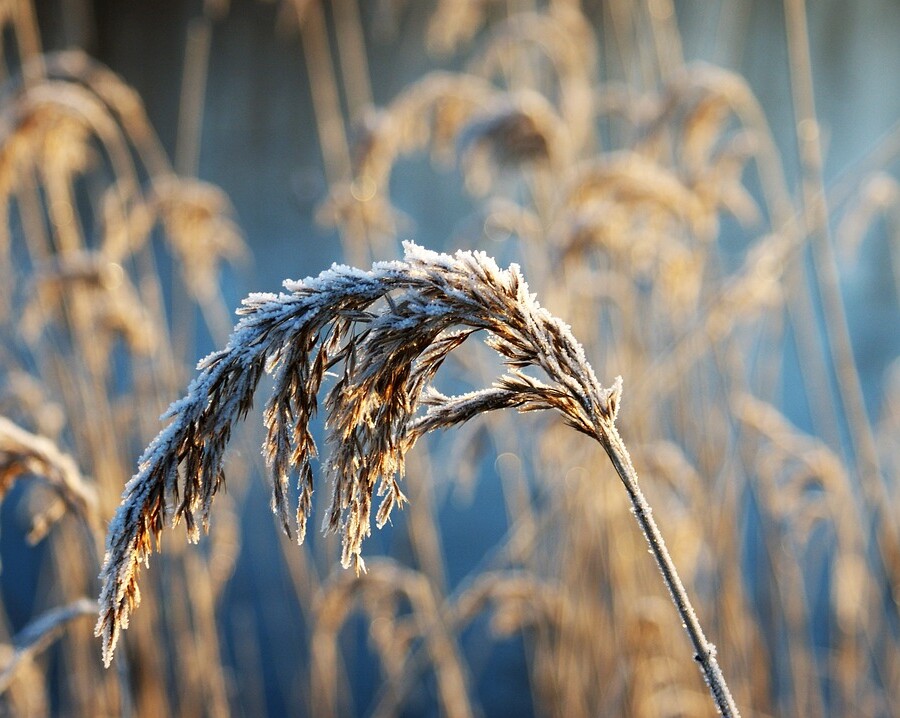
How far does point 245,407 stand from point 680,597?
312mm

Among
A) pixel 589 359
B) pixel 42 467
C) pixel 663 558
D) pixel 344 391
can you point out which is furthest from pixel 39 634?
pixel 589 359

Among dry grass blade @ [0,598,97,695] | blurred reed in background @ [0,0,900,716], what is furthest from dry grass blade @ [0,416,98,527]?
blurred reed in background @ [0,0,900,716]

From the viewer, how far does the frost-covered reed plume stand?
0.58m

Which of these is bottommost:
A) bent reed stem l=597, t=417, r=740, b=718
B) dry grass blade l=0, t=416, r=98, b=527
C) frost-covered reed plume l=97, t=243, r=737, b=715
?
bent reed stem l=597, t=417, r=740, b=718

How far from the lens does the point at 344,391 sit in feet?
2.00

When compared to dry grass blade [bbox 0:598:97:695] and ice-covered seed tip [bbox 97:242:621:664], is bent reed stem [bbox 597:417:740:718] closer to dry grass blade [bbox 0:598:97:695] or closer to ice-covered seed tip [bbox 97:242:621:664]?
ice-covered seed tip [bbox 97:242:621:664]

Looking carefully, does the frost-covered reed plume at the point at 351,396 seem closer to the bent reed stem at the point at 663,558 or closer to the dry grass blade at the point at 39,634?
the bent reed stem at the point at 663,558

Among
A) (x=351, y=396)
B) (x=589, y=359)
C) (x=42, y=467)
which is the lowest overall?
(x=351, y=396)

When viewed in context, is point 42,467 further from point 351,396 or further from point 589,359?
point 589,359

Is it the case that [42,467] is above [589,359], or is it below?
below

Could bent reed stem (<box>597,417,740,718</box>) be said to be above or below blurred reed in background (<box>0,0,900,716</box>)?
below

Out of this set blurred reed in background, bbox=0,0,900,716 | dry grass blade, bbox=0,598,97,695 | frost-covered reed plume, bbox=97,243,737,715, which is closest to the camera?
frost-covered reed plume, bbox=97,243,737,715

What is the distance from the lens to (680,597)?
59 cm

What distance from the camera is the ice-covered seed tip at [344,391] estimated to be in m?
0.58
